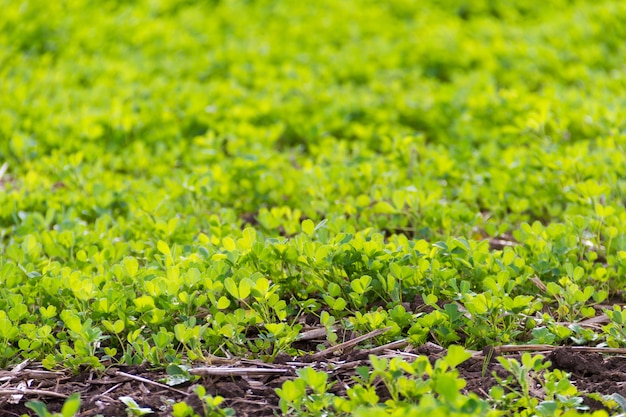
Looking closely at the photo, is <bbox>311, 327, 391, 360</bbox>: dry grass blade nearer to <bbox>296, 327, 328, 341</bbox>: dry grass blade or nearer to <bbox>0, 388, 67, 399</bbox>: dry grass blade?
<bbox>296, 327, 328, 341</bbox>: dry grass blade

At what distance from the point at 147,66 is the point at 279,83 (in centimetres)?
114

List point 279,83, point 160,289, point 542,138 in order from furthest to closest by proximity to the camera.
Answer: point 279,83 < point 542,138 < point 160,289

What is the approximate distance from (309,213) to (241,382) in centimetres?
151

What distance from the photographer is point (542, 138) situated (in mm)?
5074

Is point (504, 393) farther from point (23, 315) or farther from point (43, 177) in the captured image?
point (43, 177)

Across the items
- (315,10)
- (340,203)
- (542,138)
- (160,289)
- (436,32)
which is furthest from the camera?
(315,10)

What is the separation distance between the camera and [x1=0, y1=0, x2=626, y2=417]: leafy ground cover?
2.66m

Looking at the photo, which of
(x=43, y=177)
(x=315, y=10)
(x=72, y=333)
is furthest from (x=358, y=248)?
(x=315, y=10)

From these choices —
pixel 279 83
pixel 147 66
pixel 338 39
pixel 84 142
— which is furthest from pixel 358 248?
pixel 338 39

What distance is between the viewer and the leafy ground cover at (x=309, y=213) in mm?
2660

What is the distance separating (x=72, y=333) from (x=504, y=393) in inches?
54.7

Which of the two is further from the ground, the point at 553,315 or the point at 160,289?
the point at 160,289

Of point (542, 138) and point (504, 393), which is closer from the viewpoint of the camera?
point (504, 393)

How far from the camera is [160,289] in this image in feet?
9.64
